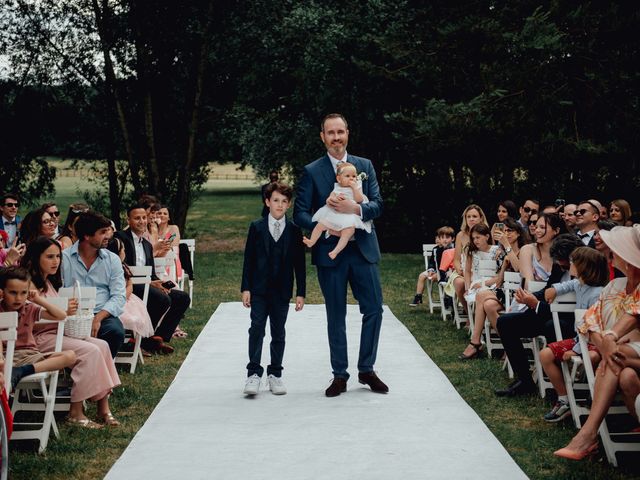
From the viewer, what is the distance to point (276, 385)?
701 centimetres

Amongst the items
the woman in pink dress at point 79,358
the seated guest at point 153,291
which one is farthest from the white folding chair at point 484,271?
the woman in pink dress at point 79,358

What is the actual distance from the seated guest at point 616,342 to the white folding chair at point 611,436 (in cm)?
7

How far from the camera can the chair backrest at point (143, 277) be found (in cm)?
870

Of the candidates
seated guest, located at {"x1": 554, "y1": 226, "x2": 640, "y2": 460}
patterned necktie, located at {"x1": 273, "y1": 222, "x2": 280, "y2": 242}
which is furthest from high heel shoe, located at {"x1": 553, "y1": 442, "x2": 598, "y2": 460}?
patterned necktie, located at {"x1": 273, "y1": 222, "x2": 280, "y2": 242}

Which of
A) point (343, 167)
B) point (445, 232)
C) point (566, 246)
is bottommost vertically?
point (445, 232)

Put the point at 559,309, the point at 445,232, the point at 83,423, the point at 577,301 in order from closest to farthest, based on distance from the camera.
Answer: the point at 83,423, the point at 559,309, the point at 577,301, the point at 445,232

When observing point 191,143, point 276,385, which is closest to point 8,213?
point 276,385

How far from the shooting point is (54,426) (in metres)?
5.79

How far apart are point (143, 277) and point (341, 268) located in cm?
265

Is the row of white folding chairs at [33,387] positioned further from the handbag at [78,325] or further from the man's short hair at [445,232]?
the man's short hair at [445,232]

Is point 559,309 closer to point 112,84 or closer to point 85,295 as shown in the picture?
point 85,295

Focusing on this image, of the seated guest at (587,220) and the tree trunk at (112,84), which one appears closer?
the seated guest at (587,220)

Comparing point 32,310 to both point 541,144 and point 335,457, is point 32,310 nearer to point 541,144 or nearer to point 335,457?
point 335,457

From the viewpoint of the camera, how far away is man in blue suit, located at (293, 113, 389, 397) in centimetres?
691
